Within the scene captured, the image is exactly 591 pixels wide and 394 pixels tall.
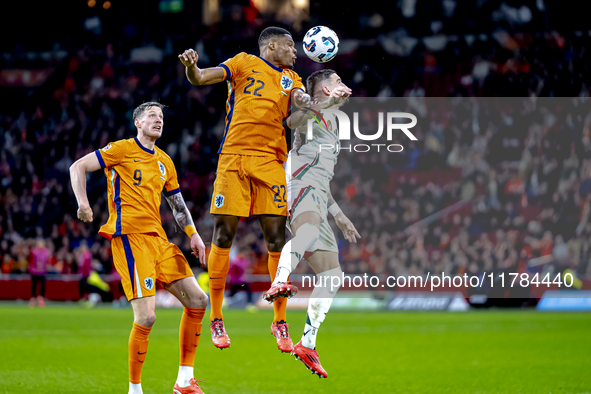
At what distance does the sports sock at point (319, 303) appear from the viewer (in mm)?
5523

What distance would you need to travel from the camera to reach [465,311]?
58.5 ft

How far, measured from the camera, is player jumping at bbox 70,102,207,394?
586 centimetres

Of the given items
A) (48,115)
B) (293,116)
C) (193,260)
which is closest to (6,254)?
(48,115)

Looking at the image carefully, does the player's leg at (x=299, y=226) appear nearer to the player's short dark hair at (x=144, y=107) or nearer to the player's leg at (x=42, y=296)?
the player's short dark hair at (x=144, y=107)

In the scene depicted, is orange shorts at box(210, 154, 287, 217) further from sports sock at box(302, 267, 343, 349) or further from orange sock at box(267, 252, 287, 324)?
sports sock at box(302, 267, 343, 349)

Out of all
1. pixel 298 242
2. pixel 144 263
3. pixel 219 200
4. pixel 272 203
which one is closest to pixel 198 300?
pixel 144 263

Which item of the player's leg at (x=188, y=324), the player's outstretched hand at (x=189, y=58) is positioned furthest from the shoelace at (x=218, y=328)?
the player's outstretched hand at (x=189, y=58)

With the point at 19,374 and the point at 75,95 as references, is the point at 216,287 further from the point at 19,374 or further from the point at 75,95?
the point at 75,95

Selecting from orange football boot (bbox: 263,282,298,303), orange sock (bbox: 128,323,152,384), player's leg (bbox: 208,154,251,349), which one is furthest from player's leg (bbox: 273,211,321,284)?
orange sock (bbox: 128,323,152,384)

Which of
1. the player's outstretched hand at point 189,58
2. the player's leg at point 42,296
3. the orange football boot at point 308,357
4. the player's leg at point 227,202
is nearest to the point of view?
the player's outstretched hand at point 189,58

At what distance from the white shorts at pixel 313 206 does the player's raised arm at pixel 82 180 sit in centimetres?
164

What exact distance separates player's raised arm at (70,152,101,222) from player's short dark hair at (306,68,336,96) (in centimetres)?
191

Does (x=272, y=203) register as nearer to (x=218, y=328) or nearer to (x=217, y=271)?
(x=217, y=271)

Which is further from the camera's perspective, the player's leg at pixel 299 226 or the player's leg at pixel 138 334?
the player's leg at pixel 138 334
